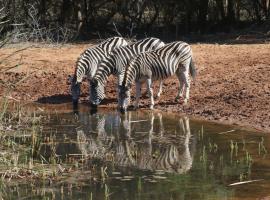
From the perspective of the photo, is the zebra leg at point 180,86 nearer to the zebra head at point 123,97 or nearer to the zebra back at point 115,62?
the zebra back at point 115,62

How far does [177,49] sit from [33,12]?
942cm

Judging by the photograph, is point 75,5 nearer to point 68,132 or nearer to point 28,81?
point 28,81

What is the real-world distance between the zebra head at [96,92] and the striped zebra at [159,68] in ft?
2.82

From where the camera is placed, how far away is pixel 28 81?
18391mm

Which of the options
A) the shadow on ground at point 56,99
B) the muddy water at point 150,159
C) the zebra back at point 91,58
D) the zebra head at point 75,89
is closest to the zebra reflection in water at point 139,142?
the muddy water at point 150,159

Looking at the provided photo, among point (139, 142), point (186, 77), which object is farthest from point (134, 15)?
point (139, 142)

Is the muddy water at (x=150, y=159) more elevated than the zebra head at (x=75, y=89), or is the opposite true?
the zebra head at (x=75, y=89)

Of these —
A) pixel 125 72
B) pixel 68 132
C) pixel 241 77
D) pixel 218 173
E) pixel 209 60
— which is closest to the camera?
pixel 218 173

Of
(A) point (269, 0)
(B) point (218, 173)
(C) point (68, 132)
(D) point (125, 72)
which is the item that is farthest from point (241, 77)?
(A) point (269, 0)

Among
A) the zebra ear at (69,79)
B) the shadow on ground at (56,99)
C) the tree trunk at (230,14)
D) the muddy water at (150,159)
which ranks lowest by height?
the muddy water at (150,159)

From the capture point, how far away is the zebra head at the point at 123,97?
1516 centimetres

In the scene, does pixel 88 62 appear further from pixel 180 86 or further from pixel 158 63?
pixel 180 86

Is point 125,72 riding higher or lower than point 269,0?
lower

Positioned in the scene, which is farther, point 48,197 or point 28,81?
point 28,81
